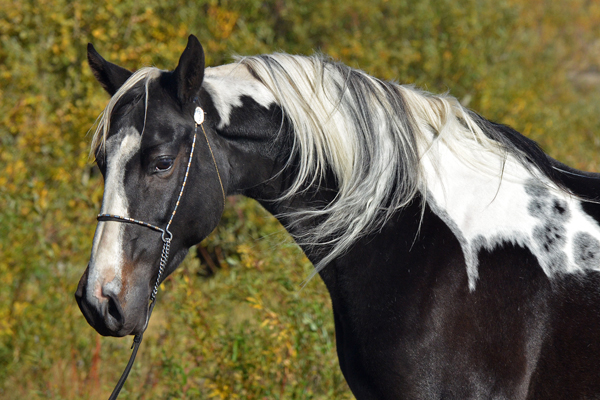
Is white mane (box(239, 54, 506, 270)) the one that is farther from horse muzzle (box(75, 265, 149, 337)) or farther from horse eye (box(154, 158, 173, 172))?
horse muzzle (box(75, 265, 149, 337))

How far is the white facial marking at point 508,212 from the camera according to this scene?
201 cm

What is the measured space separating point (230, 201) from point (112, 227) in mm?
4978

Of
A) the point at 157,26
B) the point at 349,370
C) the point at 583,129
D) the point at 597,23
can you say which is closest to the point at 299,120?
the point at 349,370

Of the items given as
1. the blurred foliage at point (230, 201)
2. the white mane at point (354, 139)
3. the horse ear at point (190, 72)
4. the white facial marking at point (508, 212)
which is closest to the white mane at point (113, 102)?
the horse ear at point (190, 72)

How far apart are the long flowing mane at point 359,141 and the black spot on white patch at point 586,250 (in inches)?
11.1

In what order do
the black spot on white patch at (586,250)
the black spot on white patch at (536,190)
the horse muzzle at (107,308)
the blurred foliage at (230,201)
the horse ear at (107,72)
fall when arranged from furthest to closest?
the blurred foliage at (230,201) → the horse ear at (107,72) → the black spot on white patch at (536,190) → the black spot on white patch at (586,250) → the horse muzzle at (107,308)

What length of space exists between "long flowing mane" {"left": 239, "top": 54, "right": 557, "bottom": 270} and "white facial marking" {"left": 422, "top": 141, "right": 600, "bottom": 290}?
0.05 m

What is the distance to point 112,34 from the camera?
558 centimetres

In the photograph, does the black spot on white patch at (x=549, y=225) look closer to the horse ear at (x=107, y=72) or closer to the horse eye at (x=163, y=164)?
the horse eye at (x=163, y=164)

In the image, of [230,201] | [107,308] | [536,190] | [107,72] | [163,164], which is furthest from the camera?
[230,201]

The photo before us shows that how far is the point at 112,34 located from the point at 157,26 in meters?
0.84

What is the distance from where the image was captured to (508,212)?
6.82ft

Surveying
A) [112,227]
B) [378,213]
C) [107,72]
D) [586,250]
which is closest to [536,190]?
[586,250]

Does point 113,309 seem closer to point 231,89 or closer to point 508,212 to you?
point 231,89
